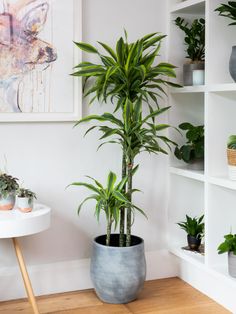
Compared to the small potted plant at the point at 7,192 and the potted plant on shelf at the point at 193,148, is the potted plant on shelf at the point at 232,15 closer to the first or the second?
the potted plant on shelf at the point at 193,148

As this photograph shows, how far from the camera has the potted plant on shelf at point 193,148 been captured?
3.10 m

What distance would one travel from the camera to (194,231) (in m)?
3.19

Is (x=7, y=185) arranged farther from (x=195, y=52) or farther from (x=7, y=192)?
(x=195, y=52)

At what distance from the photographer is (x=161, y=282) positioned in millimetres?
3328

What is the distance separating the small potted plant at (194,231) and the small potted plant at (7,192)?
1072mm

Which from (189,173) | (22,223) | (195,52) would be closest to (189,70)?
(195,52)

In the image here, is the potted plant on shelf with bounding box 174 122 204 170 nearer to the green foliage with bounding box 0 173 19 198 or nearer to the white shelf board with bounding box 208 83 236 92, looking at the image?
the white shelf board with bounding box 208 83 236 92

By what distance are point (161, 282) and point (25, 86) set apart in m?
1.46

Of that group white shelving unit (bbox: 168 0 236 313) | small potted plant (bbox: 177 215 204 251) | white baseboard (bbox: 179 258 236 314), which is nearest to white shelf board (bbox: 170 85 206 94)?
white shelving unit (bbox: 168 0 236 313)

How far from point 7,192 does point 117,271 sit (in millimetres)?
734

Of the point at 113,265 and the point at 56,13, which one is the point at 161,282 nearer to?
the point at 113,265

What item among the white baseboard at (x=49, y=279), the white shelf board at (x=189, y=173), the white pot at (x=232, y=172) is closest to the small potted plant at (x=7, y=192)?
the white baseboard at (x=49, y=279)

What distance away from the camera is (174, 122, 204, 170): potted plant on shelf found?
3.10 meters

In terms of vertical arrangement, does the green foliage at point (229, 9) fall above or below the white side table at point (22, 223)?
above
